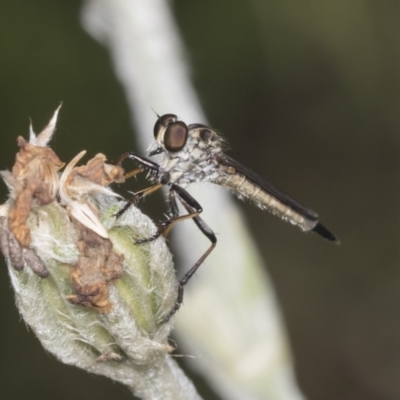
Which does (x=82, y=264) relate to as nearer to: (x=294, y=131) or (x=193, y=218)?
(x=193, y=218)

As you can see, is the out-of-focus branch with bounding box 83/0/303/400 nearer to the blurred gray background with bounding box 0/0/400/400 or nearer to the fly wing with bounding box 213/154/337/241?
the fly wing with bounding box 213/154/337/241

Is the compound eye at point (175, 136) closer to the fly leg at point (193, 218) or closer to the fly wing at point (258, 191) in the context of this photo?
the fly leg at point (193, 218)

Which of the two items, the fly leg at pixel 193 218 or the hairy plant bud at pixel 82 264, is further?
the fly leg at pixel 193 218

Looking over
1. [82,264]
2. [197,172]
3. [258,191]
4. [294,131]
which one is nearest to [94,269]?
[82,264]

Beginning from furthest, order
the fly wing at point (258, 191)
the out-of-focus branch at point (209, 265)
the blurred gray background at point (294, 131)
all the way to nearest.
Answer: the blurred gray background at point (294, 131), the fly wing at point (258, 191), the out-of-focus branch at point (209, 265)

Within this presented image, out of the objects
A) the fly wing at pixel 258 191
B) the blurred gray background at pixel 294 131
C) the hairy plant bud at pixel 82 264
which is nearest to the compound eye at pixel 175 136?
the fly wing at pixel 258 191

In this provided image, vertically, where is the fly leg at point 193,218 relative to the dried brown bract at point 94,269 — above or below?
above
